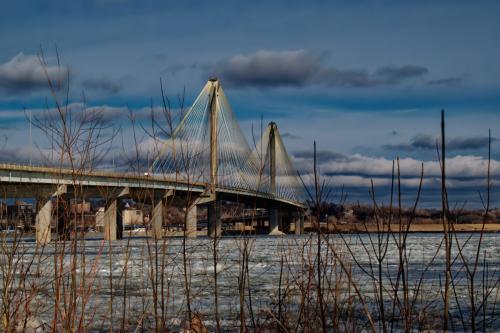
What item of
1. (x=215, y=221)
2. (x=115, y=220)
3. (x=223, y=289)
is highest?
(x=215, y=221)

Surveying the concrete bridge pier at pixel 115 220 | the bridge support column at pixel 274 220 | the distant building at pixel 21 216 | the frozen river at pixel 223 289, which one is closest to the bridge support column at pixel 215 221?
the frozen river at pixel 223 289

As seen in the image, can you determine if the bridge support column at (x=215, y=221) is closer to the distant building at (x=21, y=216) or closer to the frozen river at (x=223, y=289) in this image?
the frozen river at (x=223, y=289)

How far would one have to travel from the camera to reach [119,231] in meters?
72.2

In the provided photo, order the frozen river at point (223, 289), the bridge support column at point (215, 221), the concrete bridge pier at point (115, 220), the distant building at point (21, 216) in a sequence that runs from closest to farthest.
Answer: the frozen river at point (223, 289), the bridge support column at point (215, 221), the distant building at point (21, 216), the concrete bridge pier at point (115, 220)

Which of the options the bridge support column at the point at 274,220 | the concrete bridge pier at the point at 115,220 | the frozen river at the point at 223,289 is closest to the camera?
the frozen river at the point at 223,289

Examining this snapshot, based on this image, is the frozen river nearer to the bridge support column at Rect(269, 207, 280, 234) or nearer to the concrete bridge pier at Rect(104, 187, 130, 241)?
the concrete bridge pier at Rect(104, 187, 130, 241)

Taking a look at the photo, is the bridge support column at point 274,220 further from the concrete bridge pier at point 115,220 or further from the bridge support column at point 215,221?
the concrete bridge pier at point 115,220

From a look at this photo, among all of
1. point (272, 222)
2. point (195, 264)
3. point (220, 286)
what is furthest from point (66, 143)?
point (272, 222)

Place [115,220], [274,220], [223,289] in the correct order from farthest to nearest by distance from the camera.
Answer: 1. [274,220]
2. [115,220]
3. [223,289]

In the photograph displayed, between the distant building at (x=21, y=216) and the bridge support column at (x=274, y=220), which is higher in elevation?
the distant building at (x=21, y=216)

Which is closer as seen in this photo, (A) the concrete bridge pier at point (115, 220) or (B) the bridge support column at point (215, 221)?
(B) the bridge support column at point (215, 221)

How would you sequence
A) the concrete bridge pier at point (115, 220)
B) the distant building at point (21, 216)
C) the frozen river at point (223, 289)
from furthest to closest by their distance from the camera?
the concrete bridge pier at point (115, 220), the distant building at point (21, 216), the frozen river at point (223, 289)

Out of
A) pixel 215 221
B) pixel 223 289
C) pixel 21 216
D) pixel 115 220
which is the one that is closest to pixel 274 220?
pixel 115 220

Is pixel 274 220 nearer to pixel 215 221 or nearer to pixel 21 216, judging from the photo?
pixel 215 221
